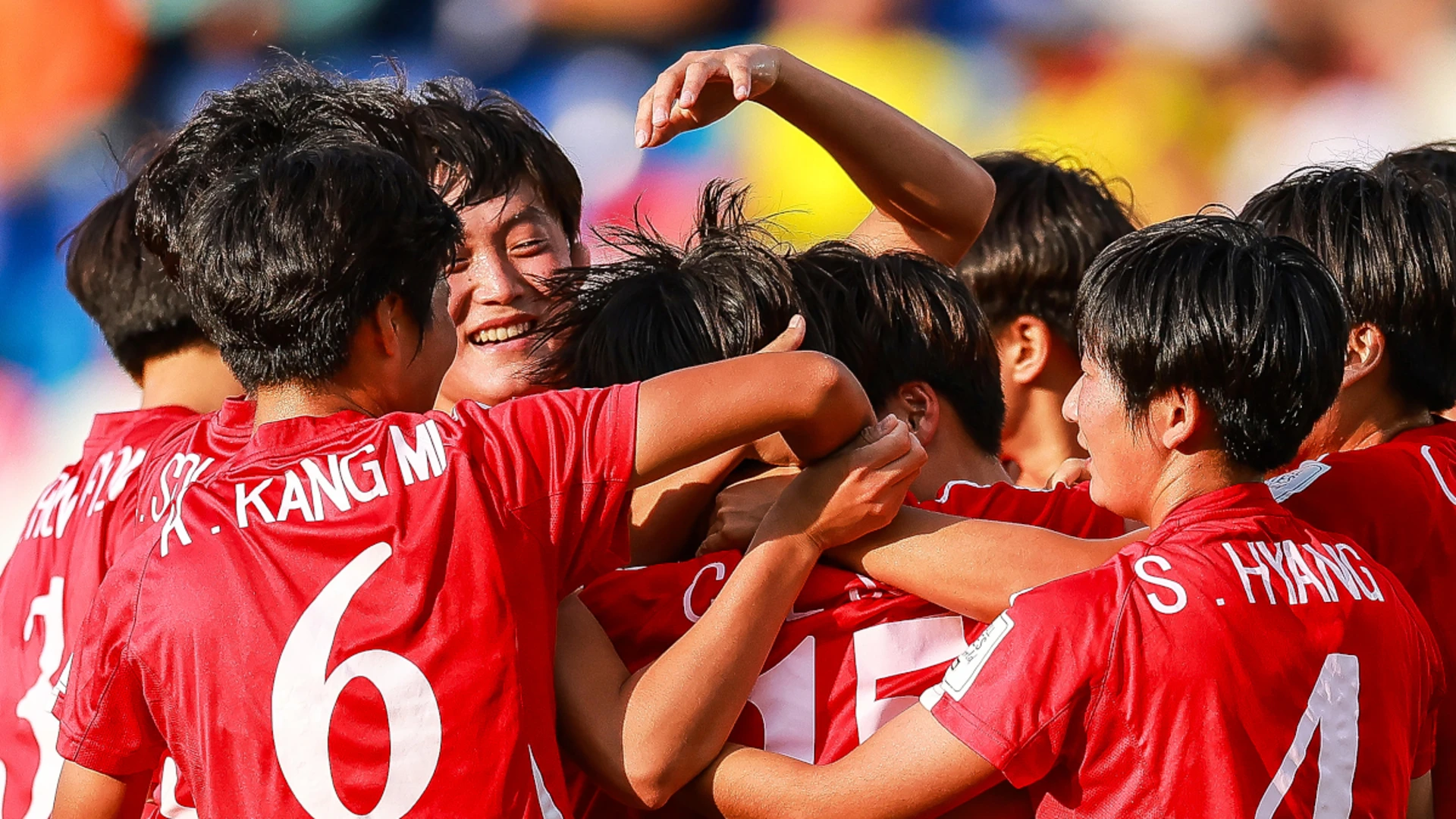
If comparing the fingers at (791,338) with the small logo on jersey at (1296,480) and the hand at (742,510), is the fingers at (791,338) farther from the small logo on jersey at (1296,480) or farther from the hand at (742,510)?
the small logo on jersey at (1296,480)

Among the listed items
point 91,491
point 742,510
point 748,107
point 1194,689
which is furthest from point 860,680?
point 748,107

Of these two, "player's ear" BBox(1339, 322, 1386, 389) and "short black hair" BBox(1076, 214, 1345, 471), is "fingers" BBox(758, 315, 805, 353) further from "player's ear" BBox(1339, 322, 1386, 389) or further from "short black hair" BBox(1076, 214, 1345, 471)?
"player's ear" BBox(1339, 322, 1386, 389)

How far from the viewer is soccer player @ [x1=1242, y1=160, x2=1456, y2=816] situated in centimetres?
213

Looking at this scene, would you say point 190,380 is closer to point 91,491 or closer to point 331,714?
point 91,491

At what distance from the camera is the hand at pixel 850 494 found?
188cm

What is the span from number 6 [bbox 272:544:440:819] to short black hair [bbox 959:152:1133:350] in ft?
6.68

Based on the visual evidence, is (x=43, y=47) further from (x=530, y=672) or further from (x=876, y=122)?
(x=530, y=672)

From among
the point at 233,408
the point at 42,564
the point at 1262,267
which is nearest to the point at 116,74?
the point at 42,564

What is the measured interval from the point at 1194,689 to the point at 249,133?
5.77 feet

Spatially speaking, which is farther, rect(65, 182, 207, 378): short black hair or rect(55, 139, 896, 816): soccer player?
rect(65, 182, 207, 378): short black hair

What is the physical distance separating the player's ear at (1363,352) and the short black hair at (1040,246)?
103 centimetres

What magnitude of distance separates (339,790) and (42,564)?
5.09 ft

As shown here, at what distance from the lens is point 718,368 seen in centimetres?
183

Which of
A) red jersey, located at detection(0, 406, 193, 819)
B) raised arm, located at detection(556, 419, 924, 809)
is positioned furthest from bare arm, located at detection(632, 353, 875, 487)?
red jersey, located at detection(0, 406, 193, 819)
